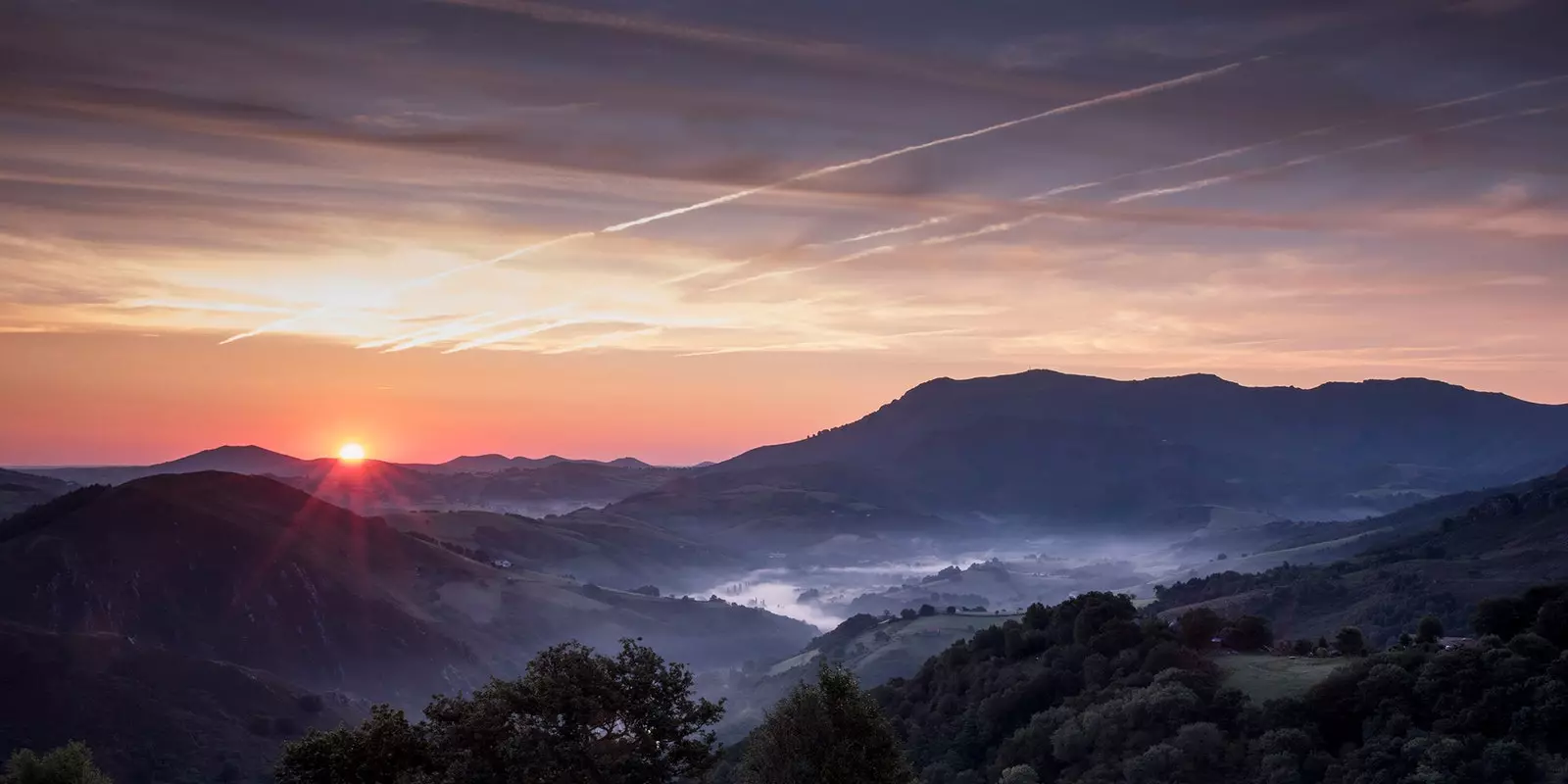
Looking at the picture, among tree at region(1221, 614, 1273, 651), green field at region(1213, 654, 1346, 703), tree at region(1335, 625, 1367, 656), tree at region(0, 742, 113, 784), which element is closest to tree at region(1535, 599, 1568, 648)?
green field at region(1213, 654, 1346, 703)

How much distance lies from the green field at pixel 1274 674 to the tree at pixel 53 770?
94.2 meters

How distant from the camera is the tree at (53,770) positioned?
66875mm

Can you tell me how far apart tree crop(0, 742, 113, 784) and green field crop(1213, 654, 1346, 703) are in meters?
94.2

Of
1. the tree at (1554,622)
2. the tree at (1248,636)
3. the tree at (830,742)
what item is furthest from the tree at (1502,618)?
the tree at (830,742)

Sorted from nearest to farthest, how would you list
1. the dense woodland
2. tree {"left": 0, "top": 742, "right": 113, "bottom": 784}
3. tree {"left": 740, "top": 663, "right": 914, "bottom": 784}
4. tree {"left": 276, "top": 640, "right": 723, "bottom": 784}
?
1. tree {"left": 276, "top": 640, "right": 723, "bottom": 784}
2. the dense woodland
3. tree {"left": 740, "top": 663, "right": 914, "bottom": 784}
4. tree {"left": 0, "top": 742, "right": 113, "bottom": 784}

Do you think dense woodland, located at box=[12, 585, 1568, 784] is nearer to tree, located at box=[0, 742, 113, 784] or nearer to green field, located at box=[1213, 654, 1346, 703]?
tree, located at box=[0, 742, 113, 784]

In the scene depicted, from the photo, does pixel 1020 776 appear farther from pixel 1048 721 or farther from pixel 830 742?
pixel 830 742

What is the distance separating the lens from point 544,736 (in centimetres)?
5016

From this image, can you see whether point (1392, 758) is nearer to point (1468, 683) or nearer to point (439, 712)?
point (1468, 683)

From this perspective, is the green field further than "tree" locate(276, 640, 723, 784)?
Yes

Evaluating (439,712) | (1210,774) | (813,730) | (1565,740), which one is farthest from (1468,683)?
(439,712)

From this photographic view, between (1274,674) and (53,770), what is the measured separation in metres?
101

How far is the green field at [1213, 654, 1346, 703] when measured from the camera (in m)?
105

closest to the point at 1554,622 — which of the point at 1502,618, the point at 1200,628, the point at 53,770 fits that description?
the point at 1502,618
